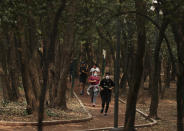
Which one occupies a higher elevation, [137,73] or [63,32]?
[63,32]

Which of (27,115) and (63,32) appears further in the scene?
(63,32)

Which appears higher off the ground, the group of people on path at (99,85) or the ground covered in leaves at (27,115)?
the group of people on path at (99,85)

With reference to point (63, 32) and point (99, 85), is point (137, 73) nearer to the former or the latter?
point (99, 85)

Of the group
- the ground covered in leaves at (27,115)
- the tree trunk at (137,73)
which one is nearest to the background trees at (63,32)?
the tree trunk at (137,73)

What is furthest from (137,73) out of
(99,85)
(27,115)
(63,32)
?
(63,32)

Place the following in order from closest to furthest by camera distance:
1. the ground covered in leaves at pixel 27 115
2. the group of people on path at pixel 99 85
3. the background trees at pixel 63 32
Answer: the background trees at pixel 63 32
the ground covered in leaves at pixel 27 115
the group of people on path at pixel 99 85

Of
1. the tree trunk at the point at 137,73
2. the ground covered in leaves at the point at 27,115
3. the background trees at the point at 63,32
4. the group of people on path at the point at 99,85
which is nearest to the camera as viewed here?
the background trees at the point at 63,32

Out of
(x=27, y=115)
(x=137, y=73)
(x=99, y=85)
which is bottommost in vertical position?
(x=27, y=115)

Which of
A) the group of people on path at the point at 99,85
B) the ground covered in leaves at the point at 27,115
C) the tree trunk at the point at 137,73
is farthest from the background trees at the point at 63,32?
the group of people on path at the point at 99,85

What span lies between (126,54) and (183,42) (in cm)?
1778

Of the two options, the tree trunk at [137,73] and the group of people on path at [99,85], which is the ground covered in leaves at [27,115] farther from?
the tree trunk at [137,73]

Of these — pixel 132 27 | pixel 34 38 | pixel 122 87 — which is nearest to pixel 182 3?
pixel 34 38

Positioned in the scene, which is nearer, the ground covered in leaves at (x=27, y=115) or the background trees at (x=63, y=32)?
the background trees at (x=63, y=32)

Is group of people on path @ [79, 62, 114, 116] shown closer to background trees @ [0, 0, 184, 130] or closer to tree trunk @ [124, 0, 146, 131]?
background trees @ [0, 0, 184, 130]
